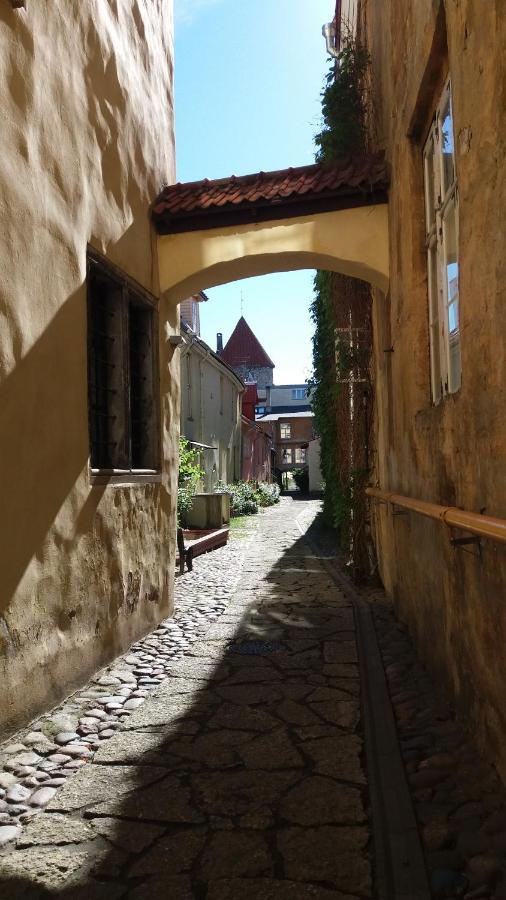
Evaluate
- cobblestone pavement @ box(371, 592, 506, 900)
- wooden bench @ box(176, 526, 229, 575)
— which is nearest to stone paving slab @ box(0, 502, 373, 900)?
cobblestone pavement @ box(371, 592, 506, 900)

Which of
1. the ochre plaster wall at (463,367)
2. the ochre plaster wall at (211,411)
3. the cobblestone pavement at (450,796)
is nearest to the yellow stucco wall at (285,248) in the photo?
the ochre plaster wall at (463,367)

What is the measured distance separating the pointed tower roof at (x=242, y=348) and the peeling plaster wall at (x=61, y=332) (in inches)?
1696

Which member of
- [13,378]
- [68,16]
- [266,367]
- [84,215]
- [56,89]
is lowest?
[13,378]

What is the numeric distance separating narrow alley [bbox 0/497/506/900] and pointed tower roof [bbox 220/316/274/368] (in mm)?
44298

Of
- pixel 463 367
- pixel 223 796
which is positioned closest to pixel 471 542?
pixel 463 367

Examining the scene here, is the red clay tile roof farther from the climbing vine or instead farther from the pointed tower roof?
the pointed tower roof

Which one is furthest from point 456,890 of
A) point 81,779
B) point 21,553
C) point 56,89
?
point 56,89

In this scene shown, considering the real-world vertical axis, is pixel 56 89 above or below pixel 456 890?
above

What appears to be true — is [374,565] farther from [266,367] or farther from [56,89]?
[266,367]

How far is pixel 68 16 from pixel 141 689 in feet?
14.1

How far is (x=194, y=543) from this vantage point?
31.0ft

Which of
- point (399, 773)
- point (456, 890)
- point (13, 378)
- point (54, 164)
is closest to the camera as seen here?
point (456, 890)

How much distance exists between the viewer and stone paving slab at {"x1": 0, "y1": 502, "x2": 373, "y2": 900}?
2146 mm

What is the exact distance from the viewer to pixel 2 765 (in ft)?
9.56
